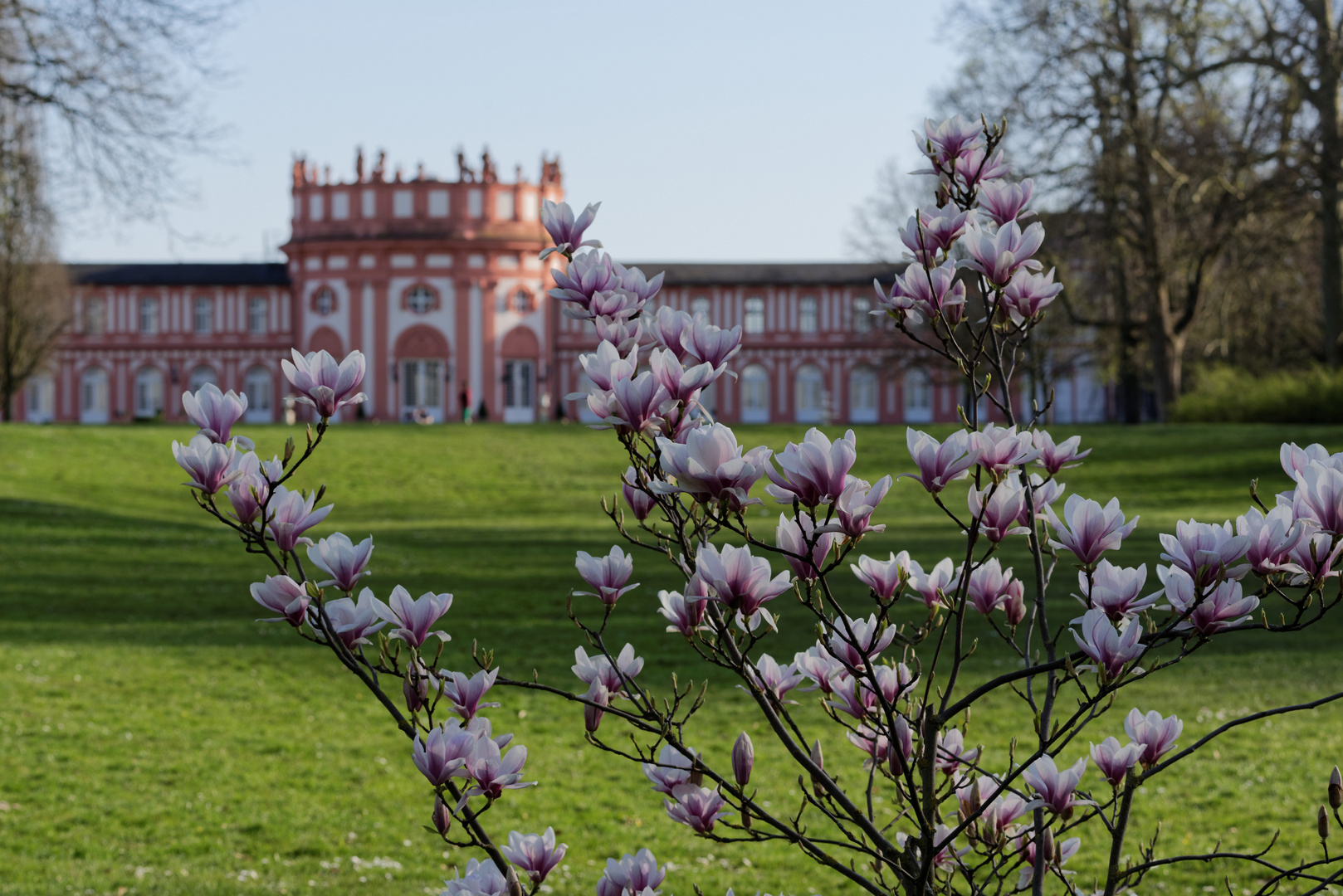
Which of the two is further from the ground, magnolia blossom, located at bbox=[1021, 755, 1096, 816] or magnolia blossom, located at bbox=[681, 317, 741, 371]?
magnolia blossom, located at bbox=[681, 317, 741, 371]

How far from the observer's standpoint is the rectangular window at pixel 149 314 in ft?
200

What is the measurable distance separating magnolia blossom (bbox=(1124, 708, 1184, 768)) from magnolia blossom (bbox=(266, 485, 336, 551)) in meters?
1.19

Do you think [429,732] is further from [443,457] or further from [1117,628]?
[443,457]

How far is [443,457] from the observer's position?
1318 inches

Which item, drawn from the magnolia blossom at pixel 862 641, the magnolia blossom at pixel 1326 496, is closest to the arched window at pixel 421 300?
the magnolia blossom at pixel 862 641

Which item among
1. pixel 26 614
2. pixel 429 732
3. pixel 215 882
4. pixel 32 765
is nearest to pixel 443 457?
pixel 26 614

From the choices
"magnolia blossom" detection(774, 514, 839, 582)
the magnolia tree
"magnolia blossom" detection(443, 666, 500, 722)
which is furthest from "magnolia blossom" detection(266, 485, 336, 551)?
"magnolia blossom" detection(774, 514, 839, 582)

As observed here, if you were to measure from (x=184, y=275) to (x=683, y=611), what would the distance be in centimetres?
6332

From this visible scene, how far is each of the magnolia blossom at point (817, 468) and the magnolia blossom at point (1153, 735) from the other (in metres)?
0.73

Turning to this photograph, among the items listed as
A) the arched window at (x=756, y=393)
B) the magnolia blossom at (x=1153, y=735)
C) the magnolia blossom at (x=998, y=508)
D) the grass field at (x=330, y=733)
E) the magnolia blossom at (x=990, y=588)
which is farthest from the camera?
the arched window at (x=756, y=393)

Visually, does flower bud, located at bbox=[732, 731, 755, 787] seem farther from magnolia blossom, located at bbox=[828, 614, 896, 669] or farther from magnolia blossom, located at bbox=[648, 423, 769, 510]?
magnolia blossom, located at bbox=[648, 423, 769, 510]

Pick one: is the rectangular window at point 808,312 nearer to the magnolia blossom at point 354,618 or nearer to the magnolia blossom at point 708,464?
the magnolia blossom at point 354,618

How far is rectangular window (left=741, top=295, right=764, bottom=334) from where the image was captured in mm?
62125

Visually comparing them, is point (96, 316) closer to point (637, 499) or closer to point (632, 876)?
point (637, 499)
